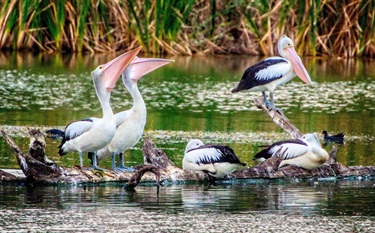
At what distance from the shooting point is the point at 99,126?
11.0m

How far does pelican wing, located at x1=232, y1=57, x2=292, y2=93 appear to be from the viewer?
14.7m

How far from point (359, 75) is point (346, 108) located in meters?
5.85

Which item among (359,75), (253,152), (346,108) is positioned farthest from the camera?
(359,75)

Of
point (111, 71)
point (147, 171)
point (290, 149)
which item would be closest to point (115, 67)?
point (111, 71)

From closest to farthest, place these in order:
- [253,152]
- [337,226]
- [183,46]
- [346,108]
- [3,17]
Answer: [337,226] < [253,152] < [346,108] < [3,17] < [183,46]

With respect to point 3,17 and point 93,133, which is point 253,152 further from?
point 3,17

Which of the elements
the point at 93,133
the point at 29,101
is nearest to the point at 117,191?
the point at 93,133

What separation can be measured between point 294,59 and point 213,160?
4322 millimetres

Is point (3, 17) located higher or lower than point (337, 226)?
higher

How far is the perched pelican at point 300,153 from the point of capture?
1185cm

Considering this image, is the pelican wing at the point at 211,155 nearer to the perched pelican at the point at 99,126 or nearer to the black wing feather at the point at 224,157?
the black wing feather at the point at 224,157

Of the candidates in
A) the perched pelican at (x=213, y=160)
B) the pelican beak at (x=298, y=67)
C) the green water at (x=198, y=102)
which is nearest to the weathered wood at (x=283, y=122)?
the green water at (x=198, y=102)

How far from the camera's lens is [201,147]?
11570 mm

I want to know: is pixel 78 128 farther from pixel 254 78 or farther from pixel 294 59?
pixel 294 59
